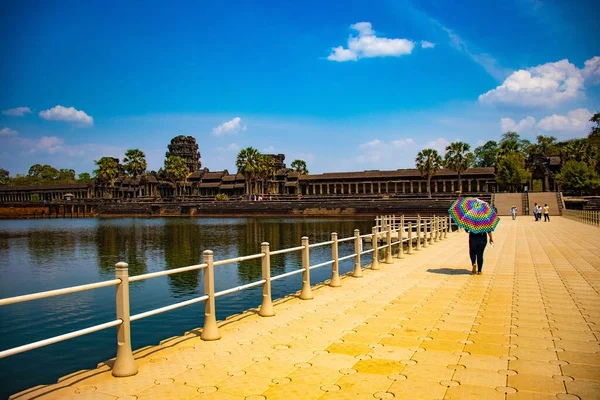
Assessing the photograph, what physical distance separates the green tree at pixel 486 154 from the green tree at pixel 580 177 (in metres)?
63.1

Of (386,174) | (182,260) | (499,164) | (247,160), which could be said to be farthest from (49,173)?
(182,260)

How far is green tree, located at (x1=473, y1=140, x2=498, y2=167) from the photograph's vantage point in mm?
142750

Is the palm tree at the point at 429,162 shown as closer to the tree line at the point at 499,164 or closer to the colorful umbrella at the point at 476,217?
the tree line at the point at 499,164

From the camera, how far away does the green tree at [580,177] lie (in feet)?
252

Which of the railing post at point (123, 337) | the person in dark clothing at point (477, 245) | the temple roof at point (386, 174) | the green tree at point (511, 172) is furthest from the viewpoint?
the temple roof at point (386, 174)

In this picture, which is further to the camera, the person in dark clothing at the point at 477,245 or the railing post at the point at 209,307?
the person in dark clothing at the point at 477,245

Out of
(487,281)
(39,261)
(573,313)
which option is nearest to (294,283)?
(487,281)

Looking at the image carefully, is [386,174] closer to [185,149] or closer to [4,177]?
[185,149]

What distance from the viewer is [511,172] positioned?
85.4 meters

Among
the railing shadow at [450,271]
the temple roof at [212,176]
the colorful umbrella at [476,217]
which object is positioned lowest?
the railing shadow at [450,271]

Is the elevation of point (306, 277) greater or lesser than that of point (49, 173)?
lesser

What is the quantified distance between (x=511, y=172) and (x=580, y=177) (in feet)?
35.9

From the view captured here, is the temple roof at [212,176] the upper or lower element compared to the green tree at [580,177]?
upper

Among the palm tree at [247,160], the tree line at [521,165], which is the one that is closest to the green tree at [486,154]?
the tree line at [521,165]
